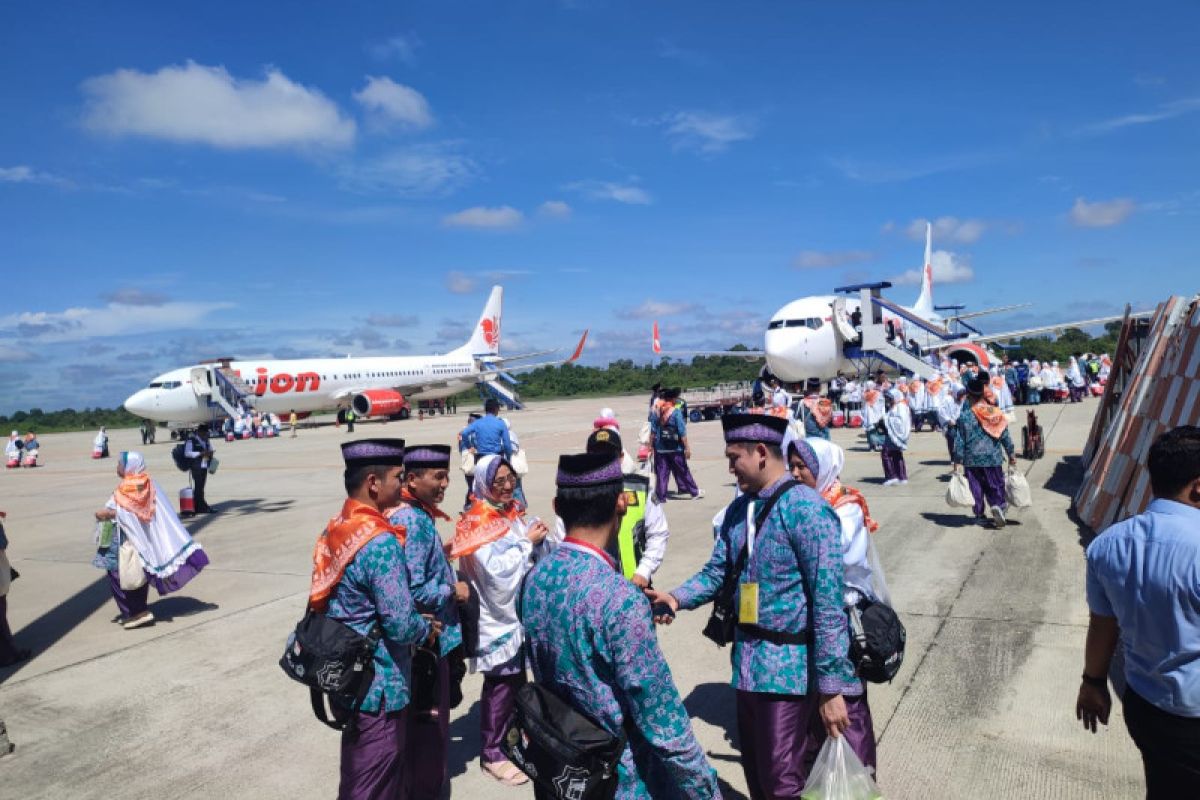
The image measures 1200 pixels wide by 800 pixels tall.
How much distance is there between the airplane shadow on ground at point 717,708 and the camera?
4389mm

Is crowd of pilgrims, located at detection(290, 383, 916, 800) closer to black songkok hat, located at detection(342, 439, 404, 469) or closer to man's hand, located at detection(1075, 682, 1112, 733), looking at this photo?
black songkok hat, located at detection(342, 439, 404, 469)

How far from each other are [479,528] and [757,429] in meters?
1.73

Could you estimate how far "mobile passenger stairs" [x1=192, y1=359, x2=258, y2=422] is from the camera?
33125mm

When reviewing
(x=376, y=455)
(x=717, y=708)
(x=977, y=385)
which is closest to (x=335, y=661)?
(x=376, y=455)

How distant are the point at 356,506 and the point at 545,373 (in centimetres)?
8793

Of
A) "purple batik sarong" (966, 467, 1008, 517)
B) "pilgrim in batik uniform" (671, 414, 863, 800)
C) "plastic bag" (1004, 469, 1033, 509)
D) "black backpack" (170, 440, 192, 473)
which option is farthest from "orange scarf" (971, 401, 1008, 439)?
"black backpack" (170, 440, 192, 473)

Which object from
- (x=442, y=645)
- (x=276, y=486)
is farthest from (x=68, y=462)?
(x=442, y=645)

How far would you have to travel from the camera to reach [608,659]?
2.21m

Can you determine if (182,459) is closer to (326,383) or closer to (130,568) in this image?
(130,568)

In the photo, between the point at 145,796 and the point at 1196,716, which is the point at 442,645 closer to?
the point at 145,796

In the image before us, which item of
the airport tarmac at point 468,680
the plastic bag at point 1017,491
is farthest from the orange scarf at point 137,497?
the plastic bag at point 1017,491

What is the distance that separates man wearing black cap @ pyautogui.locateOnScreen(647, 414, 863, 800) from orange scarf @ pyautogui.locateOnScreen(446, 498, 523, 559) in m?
1.31

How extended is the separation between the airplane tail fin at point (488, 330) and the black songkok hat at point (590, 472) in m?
51.4

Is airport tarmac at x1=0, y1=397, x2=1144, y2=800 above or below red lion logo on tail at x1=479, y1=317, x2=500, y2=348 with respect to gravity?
below
